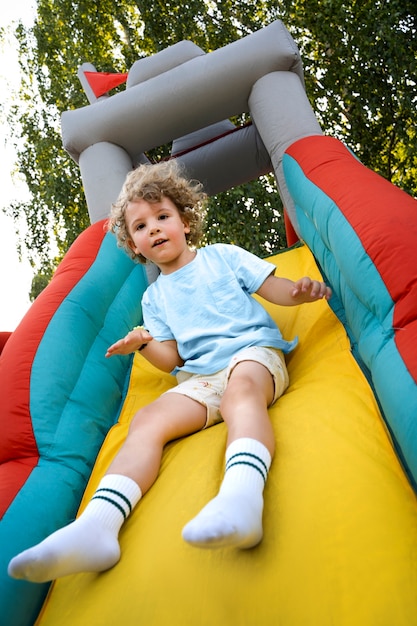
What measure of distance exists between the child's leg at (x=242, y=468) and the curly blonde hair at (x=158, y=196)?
0.60 meters

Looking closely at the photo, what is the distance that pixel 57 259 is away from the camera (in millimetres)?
6180

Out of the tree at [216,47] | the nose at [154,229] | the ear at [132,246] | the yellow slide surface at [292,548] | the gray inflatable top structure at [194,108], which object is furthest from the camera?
the tree at [216,47]

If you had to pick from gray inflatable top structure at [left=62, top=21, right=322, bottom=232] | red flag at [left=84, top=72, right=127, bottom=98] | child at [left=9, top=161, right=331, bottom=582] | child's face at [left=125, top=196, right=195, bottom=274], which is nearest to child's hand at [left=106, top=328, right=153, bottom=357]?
child at [left=9, top=161, right=331, bottom=582]

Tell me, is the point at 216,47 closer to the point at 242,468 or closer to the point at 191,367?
the point at 191,367

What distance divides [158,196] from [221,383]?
1.91 feet

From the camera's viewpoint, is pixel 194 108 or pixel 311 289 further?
pixel 194 108

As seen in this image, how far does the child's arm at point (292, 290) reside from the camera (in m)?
1.25

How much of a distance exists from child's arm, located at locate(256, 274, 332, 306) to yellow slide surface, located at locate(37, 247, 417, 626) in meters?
0.23

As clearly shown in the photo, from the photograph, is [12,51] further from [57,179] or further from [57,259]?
[57,259]

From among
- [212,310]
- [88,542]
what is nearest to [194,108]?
[212,310]

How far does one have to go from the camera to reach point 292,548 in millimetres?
773

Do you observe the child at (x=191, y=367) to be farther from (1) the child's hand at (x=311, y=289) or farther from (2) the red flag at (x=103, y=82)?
(2) the red flag at (x=103, y=82)

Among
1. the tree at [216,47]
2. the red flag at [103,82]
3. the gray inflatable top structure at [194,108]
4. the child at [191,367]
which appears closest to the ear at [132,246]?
the child at [191,367]

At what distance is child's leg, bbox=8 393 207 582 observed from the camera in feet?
2.59
